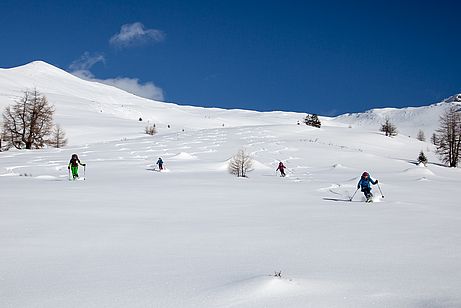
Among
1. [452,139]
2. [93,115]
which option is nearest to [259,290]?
[452,139]

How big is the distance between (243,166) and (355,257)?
20137 mm

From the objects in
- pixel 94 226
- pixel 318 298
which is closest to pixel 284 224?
pixel 94 226

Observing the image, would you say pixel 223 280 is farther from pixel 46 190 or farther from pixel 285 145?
pixel 285 145

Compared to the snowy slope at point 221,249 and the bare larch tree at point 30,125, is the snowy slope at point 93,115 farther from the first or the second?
the snowy slope at point 221,249

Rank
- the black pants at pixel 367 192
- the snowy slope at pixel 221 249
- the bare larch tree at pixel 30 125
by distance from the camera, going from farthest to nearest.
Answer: the bare larch tree at pixel 30 125 < the black pants at pixel 367 192 < the snowy slope at pixel 221 249

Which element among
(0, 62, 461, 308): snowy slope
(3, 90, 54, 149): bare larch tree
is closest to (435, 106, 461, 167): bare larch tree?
(0, 62, 461, 308): snowy slope

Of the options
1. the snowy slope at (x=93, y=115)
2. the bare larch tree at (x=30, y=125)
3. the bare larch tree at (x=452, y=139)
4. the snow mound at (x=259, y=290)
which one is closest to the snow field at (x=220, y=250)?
the snow mound at (x=259, y=290)

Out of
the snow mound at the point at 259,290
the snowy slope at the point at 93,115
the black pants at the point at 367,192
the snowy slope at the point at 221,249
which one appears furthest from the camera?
the snowy slope at the point at 93,115

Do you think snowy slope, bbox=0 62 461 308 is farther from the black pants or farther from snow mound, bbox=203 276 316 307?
the black pants

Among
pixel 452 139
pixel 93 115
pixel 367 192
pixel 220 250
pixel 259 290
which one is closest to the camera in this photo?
pixel 259 290

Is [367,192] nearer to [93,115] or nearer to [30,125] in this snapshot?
[30,125]

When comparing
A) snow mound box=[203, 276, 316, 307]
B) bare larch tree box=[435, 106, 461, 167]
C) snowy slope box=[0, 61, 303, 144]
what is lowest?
snow mound box=[203, 276, 316, 307]

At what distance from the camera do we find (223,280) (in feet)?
14.7

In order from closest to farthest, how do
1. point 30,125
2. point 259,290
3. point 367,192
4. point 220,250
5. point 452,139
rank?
point 259,290 < point 220,250 < point 367,192 < point 30,125 < point 452,139
